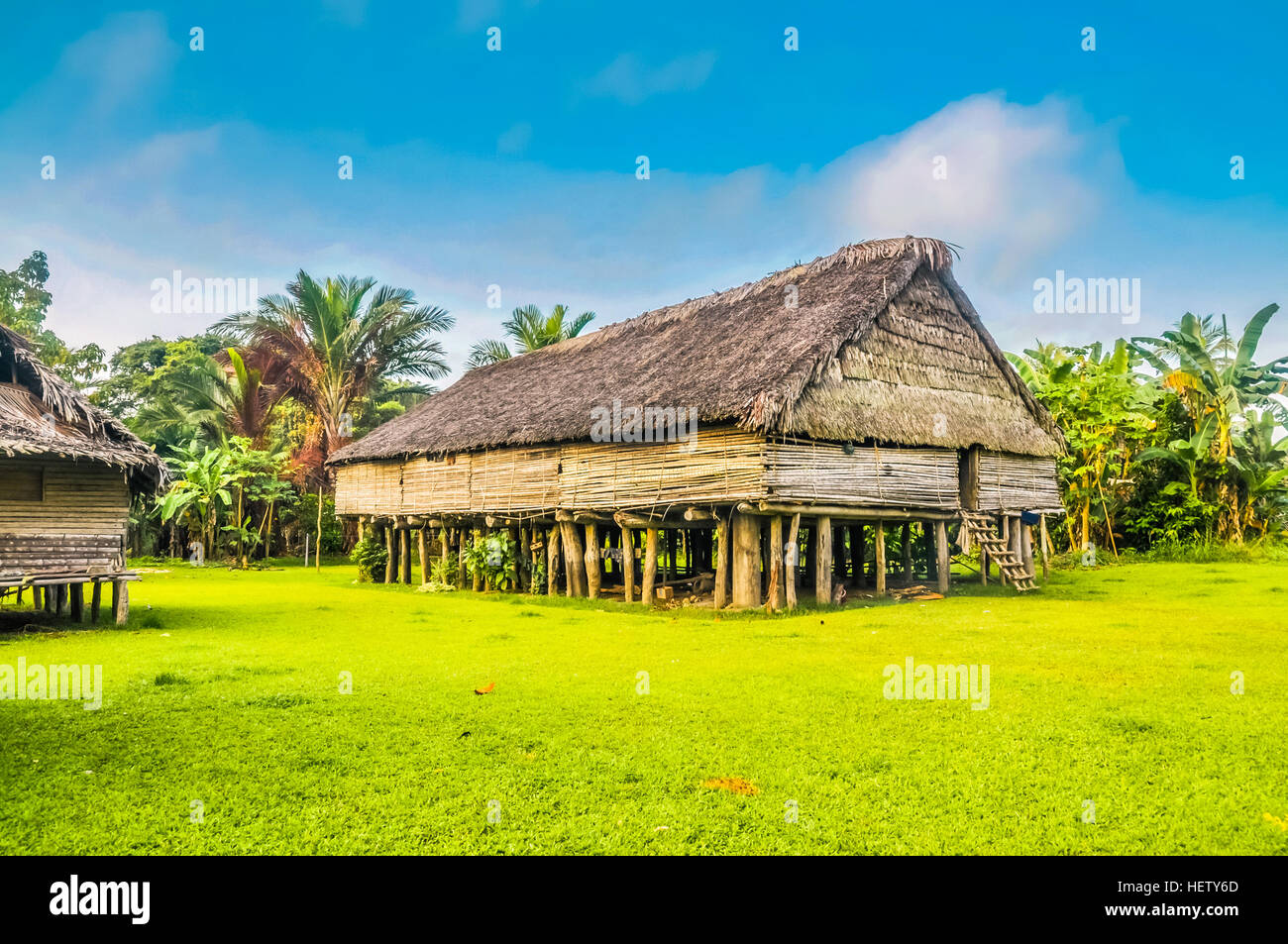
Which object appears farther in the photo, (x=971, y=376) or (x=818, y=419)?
(x=971, y=376)

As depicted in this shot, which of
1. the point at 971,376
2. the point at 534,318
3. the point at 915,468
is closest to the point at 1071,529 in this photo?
the point at 971,376

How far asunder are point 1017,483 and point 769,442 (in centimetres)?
830

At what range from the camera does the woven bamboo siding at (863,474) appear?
1586 centimetres

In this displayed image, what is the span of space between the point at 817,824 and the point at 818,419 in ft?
38.9

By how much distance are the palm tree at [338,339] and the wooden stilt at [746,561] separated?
23.0m

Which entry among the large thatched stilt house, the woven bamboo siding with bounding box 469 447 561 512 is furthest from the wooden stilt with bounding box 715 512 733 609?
the woven bamboo siding with bounding box 469 447 561 512

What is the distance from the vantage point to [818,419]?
16172 millimetres

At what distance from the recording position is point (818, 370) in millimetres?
16297

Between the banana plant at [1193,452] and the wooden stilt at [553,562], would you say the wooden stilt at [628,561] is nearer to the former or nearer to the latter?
the wooden stilt at [553,562]

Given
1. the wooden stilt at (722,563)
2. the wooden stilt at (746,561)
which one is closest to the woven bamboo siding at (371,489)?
the wooden stilt at (722,563)

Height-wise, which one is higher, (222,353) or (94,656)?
(222,353)

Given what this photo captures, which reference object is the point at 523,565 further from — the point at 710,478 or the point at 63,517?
the point at 63,517

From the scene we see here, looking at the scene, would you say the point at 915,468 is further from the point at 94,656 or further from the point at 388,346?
the point at 388,346
